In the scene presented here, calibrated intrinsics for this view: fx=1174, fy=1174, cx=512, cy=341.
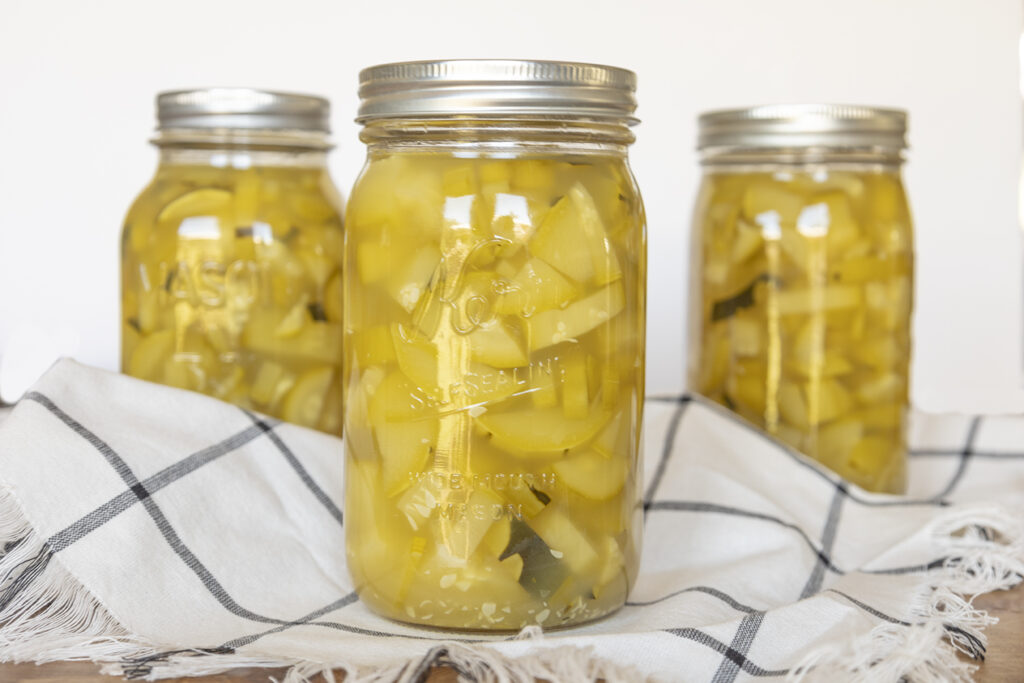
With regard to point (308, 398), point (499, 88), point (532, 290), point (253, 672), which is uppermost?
point (499, 88)

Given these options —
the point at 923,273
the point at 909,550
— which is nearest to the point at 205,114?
the point at 909,550

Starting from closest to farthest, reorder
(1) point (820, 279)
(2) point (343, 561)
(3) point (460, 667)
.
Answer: (3) point (460, 667) < (2) point (343, 561) < (1) point (820, 279)

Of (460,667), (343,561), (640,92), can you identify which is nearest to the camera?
(460,667)

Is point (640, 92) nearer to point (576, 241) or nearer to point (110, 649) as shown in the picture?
point (576, 241)

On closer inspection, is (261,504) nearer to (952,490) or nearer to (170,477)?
(170,477)

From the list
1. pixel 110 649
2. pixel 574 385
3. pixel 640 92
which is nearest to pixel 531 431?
pixel 574 385

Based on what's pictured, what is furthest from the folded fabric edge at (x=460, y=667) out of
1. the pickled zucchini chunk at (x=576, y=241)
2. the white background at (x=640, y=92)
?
the white background at (x=640, y=92)

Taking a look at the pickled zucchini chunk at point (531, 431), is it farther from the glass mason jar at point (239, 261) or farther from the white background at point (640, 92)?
the white background at point (640, 92)

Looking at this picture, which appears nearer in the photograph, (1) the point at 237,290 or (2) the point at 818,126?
(1) the point at 237,290
